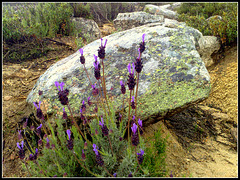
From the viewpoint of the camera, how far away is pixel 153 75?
230 centimetres

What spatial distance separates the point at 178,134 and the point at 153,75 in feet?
3.40

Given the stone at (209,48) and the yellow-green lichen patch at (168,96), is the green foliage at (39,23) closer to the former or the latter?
the yellow-green lichen patch at (168,96)

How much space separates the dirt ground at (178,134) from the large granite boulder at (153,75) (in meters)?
0.60

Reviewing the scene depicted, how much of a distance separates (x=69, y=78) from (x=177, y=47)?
1514 millimetres

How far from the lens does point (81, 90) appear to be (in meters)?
2.30

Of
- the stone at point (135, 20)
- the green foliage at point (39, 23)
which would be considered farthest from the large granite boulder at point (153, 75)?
the stone at point (135, 20)

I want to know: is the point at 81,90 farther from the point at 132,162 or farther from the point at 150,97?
the point at 132,162

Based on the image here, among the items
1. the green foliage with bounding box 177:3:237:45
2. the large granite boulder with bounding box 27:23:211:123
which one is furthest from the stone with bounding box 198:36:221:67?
the large granite boulder with bounding box 27:23:211:123

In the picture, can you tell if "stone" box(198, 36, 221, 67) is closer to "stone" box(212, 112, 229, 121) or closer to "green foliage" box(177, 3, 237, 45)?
"green foliage" box(177, 3, 237, 45)

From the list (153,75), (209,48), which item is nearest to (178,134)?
(153,75)

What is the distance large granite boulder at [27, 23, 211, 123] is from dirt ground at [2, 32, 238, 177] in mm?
604

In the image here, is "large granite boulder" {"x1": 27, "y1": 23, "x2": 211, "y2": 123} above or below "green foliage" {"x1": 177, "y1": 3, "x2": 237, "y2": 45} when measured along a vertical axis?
below

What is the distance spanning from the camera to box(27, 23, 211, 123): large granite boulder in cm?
210

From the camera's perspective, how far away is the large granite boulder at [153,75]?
2.10 meters
